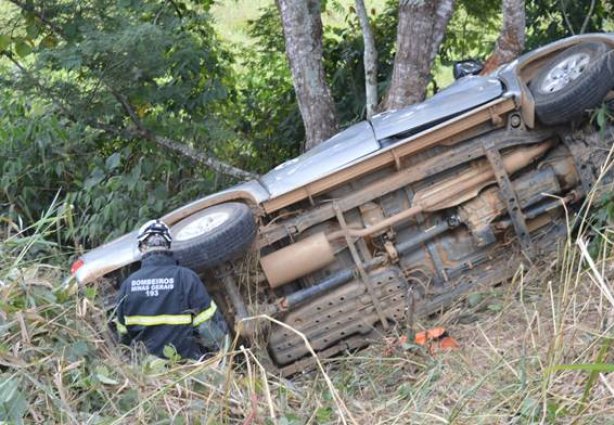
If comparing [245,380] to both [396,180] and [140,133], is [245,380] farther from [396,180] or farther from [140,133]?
[140,133]

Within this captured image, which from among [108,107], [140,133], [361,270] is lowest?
[361,270]

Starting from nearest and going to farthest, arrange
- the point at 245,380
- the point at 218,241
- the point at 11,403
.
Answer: the point at 11,403 < the point at 245,380 < the point at 218,241

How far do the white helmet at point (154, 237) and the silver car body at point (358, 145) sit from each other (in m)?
0.26

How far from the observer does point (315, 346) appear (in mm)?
6938

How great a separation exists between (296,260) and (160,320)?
0.99 meters

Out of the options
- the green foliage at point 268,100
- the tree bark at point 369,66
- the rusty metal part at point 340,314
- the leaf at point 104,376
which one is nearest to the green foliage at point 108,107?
the green foliage at point 268,100

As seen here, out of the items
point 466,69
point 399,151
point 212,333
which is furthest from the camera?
point 466,69

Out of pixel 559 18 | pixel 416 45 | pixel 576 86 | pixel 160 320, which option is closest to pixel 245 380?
pixel 160 320

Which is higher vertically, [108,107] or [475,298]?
[108,107]

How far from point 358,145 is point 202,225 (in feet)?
3.63

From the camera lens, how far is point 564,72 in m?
6.95

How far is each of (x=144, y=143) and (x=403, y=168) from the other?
3.84m

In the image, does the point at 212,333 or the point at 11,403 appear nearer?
the point at 11,403

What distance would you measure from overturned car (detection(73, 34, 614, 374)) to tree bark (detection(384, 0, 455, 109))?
1678 millimetres
